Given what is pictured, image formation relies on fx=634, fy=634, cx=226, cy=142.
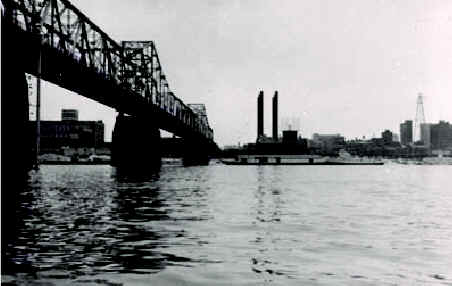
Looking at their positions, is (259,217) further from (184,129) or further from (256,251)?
(184,129)

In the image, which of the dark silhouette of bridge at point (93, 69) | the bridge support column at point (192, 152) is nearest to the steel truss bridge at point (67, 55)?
the dark silhouette of bridge at point (93, 69)

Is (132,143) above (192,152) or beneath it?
above

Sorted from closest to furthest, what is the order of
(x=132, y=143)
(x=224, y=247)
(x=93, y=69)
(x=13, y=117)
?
(x=224, y=247)
(x=13, y=117)
(x=93, y=69)
(x=132, y=143)

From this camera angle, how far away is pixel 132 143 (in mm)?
102188

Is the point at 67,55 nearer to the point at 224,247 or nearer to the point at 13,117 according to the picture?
the point at 13,117

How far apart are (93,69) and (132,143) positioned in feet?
140

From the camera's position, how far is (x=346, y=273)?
1299 centimetres

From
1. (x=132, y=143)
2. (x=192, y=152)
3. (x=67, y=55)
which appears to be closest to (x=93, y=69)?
(x=67, y=55)

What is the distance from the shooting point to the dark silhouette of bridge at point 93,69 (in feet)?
129

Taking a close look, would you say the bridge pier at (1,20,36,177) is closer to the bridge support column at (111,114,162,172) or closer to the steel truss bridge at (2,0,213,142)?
the steel truss bridge at (2,0,213,142)

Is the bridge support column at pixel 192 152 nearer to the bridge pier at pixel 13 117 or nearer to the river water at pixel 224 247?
the bridge pier at pixel 13 117

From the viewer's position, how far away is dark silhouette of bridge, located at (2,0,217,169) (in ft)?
129

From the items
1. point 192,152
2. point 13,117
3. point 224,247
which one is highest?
point 13,117

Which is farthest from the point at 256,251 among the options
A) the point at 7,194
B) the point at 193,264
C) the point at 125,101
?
the point at 125,101
